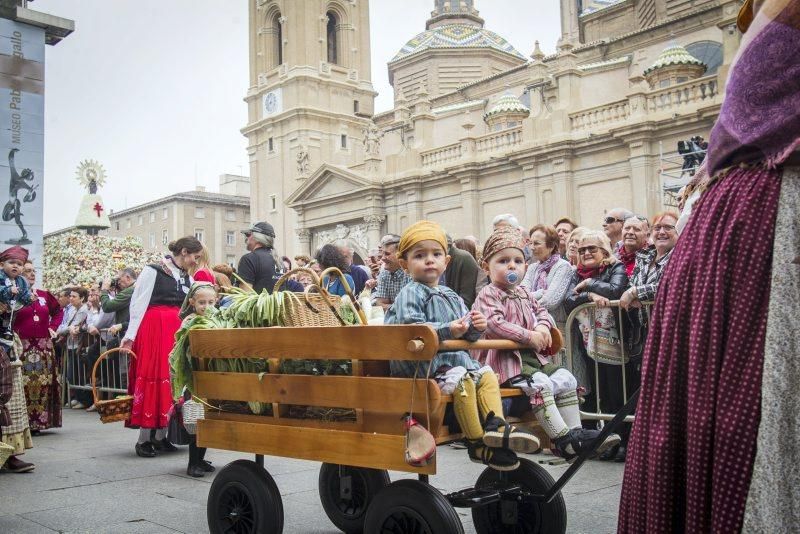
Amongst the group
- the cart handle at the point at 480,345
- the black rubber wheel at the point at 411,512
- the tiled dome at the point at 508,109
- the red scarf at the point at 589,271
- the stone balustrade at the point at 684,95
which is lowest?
the black rubber wheel at the point at 411,512

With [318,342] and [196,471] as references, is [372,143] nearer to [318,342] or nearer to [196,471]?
[196,471]

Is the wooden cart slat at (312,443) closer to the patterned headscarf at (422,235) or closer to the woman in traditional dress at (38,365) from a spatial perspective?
the patterned headscarf at (422,235)

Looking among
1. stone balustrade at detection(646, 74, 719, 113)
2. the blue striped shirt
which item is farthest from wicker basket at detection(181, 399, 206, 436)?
stone balustrade at detection(646, 74, 719, 113)

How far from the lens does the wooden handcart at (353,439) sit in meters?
3.38

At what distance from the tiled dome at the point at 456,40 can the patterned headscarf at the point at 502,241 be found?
51.0 metres

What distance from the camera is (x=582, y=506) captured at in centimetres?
495

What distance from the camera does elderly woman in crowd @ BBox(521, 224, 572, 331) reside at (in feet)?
23.5

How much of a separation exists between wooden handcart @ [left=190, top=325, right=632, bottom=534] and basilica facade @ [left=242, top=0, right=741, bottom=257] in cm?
2370

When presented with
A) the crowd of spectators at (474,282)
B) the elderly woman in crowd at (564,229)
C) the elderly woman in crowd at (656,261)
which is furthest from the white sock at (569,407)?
the elderly woman in crowd at (564,229)

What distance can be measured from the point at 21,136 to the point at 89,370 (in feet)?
19.4

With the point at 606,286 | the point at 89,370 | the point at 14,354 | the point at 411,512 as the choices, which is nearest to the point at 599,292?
the point at 606,286

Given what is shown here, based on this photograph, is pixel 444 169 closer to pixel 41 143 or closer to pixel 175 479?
pixel 41 143

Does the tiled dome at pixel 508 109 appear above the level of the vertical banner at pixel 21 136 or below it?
above

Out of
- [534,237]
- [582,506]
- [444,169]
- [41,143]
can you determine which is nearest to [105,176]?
[444,169]
